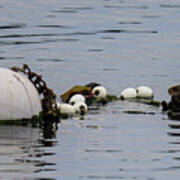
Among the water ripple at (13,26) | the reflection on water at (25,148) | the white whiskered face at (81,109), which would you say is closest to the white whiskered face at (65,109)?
the white whiskered face at (81,109)

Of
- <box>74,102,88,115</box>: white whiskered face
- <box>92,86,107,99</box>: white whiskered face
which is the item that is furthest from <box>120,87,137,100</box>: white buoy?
<box>74,102,88,115</box>: white whiskered face

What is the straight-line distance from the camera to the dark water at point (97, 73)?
53.7 feet

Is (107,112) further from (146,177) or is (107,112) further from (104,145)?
(146,177)

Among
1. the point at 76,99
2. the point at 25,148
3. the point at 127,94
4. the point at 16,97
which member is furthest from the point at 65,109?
the point at 25,148

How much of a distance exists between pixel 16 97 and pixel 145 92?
489 cm

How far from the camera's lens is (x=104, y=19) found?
39.2 m

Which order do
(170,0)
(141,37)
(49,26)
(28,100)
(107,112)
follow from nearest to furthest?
(28,100) < (107,112) < (141,37) < (49,26) < (170,0)

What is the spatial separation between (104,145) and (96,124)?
2.30 metres

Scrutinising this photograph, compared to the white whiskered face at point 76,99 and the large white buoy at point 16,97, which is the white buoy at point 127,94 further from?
the large white buoy at point 16,97

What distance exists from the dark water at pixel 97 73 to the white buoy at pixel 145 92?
1.15ft

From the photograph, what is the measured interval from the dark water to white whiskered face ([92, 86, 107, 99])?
441 mm

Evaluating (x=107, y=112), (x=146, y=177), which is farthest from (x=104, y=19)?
(x=146, y=177)

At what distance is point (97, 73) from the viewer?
89.2ft

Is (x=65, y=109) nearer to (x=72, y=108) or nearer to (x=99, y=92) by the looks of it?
(x=72, y=108)
